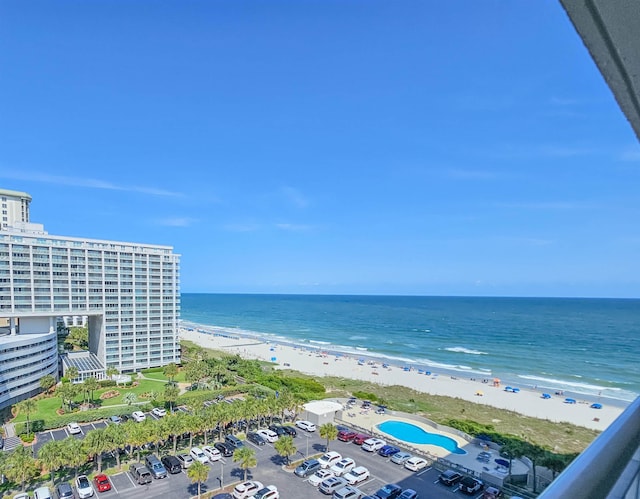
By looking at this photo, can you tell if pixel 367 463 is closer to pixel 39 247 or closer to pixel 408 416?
pixel 408 416

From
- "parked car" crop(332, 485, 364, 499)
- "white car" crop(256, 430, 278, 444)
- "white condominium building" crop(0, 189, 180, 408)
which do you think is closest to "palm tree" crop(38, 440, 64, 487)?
"white car" crop(256, 430, 278, 444)

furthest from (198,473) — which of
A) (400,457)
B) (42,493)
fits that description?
(400,457)

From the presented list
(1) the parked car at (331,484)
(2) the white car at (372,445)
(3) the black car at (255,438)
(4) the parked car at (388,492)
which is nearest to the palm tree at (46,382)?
(3) the black car at (255,438)

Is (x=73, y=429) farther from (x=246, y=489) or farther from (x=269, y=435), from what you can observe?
(x=246, y=489)

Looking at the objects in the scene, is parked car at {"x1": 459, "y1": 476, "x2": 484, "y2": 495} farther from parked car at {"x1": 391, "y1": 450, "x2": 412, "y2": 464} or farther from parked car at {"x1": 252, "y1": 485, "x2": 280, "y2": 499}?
parked car at {"x1": 252, "y1": 485, "x2": 280, "y2": 499}

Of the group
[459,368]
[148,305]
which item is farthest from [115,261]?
[459,368]

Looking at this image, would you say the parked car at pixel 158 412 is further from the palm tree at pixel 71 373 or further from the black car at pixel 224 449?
the palm tree at pixel 71 373

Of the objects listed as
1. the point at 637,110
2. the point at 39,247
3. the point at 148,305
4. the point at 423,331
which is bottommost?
the point at 423,331
